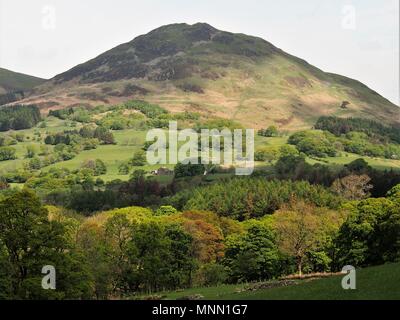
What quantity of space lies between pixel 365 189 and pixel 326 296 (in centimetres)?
15168

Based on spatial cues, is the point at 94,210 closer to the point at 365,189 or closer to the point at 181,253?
the point at 365,189

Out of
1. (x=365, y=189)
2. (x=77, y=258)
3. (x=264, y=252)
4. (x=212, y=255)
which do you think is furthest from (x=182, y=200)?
(x=77, y=258)

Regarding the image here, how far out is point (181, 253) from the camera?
294ft

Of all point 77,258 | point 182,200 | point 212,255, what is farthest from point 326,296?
point 182,200

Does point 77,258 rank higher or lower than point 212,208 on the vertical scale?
higher

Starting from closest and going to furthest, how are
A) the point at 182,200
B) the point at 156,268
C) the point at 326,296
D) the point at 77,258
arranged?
the point at 326,296 < the point at 77,258 < the point at 156,268 < the point at 182,200

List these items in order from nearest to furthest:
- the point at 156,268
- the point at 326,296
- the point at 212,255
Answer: the point at 326,296 < the point at 156,268 < the point at 212,255

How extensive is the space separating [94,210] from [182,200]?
30.7 meters

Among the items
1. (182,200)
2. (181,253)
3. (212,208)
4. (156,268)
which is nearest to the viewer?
(156,268)

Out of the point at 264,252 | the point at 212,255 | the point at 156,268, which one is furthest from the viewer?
the point at 212,255
